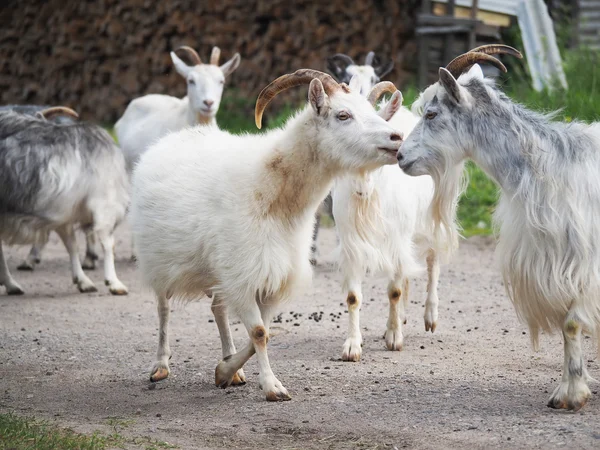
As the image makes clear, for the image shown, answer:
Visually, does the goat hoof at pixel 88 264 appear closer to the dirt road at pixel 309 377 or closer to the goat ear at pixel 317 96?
the dirt road at pixel 309 377

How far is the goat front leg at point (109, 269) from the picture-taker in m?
8.33

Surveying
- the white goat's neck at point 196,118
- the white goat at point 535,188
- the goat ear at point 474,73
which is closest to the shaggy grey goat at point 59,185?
the white goat's neck at point 196,118

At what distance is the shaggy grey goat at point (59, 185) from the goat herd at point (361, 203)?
2.51m

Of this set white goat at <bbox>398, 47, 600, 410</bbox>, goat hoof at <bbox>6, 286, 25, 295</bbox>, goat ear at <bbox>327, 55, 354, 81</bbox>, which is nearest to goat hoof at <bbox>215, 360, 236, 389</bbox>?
white goat at <bbox>398, 47, 600, 410</bbox>

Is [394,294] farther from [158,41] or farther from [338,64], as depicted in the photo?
[158,41]

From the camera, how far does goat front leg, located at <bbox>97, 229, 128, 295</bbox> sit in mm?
8328

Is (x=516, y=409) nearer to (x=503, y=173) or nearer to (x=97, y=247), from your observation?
(x=503, y=173)

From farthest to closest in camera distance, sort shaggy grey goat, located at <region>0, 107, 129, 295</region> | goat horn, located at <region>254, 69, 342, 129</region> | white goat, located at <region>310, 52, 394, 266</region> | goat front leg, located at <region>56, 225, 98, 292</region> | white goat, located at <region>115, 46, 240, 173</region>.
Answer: white goat, located at <region>115, 46, 240, 173</region>
white goat, located at <region>310, 52, 394, 266</region>
goat front leg, located at <region>56, 225, 98, 292</region>
shaggy grey goat, located at <region>0, 107, 129, 295</region>
goat horn, located at <region>254, 69, 342, 129</region>

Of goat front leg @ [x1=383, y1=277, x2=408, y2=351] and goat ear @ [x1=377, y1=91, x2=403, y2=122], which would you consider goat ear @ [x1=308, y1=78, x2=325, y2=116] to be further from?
goat front leg @ [x1=383, y1=277, x2=408, y2=351]

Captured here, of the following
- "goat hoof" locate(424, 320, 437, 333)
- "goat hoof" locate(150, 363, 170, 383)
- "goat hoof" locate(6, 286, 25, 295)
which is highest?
"goat hoof" locate(424, 320, 437, 333)

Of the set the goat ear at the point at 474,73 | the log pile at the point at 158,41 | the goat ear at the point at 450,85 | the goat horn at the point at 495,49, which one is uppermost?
the log pile at the point at 158,41

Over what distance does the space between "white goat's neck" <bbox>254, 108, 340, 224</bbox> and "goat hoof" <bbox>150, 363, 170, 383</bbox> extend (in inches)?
46.5

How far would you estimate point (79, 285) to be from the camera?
8.47 metres

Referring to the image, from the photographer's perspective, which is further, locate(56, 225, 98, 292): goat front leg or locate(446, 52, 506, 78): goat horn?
locate(56, 225, 98, 292): goat front leg
